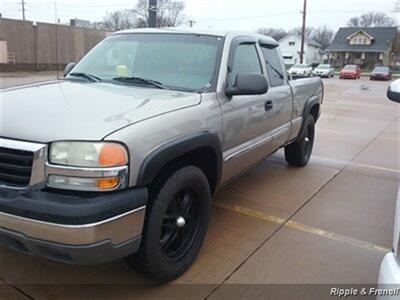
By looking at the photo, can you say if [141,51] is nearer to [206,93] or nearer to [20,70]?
[206,93]

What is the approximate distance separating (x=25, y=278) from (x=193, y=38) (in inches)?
98.3

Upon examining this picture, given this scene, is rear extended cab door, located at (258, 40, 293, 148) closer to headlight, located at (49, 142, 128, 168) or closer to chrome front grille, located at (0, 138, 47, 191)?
headlight, located at (49, 142, 128, 168)

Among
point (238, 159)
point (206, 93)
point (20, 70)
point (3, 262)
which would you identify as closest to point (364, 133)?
point (238, 159)

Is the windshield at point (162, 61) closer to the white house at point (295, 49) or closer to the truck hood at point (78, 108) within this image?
the truck hood at point (78, 108)

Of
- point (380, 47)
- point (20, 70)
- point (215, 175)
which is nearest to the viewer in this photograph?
point (215, 175)

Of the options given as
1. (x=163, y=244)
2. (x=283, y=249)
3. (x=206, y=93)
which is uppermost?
(x=206, y=93)

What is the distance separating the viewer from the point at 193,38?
3998 mm

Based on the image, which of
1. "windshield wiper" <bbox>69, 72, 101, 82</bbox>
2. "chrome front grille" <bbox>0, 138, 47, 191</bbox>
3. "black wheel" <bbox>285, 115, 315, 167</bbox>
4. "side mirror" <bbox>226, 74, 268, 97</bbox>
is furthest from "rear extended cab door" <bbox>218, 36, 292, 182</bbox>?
"chrome front grille" <bbox>0, 138, 47, 191</bbox>

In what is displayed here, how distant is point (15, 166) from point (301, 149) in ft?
14.9

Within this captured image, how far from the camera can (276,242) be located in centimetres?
383

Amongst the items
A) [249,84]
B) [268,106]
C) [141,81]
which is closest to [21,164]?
[141,81]

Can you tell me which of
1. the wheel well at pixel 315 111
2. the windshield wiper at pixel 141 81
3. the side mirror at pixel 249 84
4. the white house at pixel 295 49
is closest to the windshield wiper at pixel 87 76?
the windshield wiper at pixel 141 81

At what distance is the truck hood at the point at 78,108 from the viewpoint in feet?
8.16

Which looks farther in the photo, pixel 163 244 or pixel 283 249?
pixel 283 249
